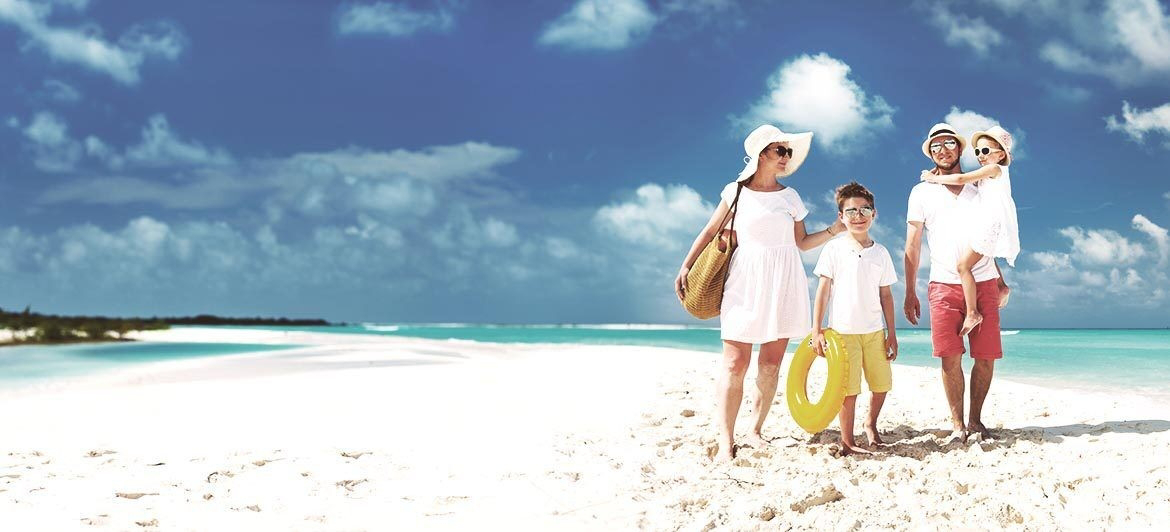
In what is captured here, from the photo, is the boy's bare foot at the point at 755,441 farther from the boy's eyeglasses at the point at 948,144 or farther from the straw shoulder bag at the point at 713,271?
the boy's eyeglasses at the point at 948,144

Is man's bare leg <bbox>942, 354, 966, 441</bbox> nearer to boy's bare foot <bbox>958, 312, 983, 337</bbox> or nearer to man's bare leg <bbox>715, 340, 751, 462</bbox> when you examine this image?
boy's bare foot <bbox>958, 312, 983, 337</bbox>

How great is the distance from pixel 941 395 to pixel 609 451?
10.4ft

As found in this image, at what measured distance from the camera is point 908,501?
374 cm

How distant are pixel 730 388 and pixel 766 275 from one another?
70 centimetres

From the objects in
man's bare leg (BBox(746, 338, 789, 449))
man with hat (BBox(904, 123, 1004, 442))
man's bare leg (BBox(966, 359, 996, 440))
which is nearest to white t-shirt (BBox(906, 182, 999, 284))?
man with hat (BBox(904, 123, 1004, 442))

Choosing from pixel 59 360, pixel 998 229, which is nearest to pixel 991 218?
pixel 998 229

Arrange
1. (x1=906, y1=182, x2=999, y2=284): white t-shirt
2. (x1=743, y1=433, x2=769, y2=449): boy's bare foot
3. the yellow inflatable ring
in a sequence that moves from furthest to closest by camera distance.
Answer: (x1=743, y1=433, x2=769, y2=449): boy's bare foot < (x1=906, y1=182, x2=999, y2=284): white t-shirt < the yellow inflatable ring

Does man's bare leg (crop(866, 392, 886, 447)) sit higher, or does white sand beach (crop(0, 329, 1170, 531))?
man's bare leg (crop(866, 392, 886, 447))

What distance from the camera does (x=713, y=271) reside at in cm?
454

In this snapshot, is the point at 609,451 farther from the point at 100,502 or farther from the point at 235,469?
the point at 100,502

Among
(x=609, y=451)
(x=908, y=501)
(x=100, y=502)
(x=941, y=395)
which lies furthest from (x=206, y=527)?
(x=941, y=395)

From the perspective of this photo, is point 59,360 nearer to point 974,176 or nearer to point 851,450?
point 851,450

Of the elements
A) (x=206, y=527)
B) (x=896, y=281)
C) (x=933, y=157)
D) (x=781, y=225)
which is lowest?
(x=206, y=527)

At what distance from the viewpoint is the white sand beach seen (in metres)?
3.68
